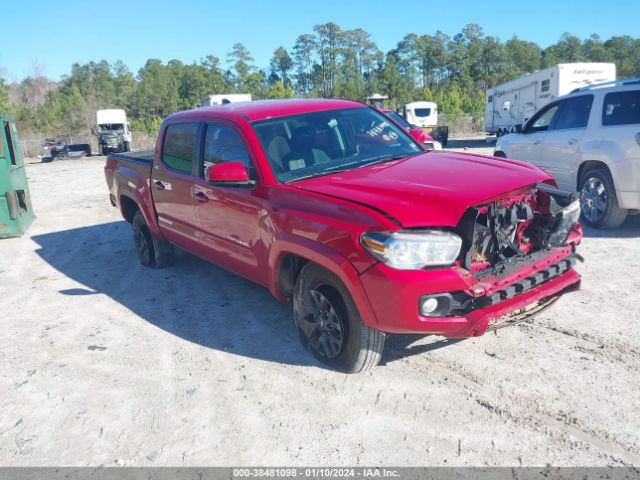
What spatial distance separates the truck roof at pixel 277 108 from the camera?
184 inches

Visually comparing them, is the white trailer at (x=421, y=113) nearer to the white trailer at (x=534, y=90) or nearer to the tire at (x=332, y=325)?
the white trailer at (x=534, y=90)

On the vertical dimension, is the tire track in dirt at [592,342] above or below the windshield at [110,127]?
below

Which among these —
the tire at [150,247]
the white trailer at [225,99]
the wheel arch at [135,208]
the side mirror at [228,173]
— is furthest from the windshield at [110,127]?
the side mirror at [228,173]

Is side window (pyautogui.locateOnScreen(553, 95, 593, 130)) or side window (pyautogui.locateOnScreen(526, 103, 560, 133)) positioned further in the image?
side window (pyautogui.locateOnScreen(526, 103, 560, 133))

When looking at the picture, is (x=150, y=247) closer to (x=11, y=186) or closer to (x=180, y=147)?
(x=180, y=147)

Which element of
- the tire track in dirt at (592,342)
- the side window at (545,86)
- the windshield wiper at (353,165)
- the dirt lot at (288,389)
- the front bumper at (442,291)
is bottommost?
the dirt lot at (288,389)

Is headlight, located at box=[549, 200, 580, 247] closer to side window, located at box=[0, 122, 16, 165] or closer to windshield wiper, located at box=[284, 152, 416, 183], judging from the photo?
windshield wiper, located at box=[284, 152, 416, 183]

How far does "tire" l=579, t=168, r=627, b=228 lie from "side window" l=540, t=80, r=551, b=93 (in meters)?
19.1

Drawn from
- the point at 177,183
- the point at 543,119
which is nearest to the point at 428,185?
the point at 177,183

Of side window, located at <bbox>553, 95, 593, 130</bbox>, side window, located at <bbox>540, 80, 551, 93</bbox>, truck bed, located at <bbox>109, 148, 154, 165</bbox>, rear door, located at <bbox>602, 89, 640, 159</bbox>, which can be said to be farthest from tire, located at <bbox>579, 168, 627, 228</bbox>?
side window, located at <bbox>540, 80, 551, 93</bbox>

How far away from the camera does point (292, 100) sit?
529 centimetres

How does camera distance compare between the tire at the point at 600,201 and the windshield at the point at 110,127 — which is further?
the windshield at the point at 110,127

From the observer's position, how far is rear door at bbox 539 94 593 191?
7.41m

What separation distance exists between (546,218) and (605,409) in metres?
1.32
